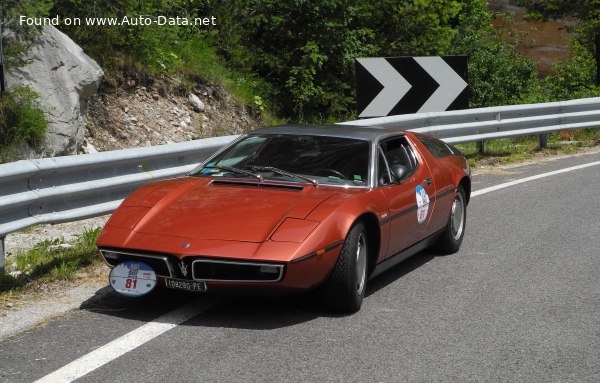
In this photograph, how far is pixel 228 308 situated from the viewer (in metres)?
6.21

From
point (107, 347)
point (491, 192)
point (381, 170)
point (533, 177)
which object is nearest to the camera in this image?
point (107, 347)

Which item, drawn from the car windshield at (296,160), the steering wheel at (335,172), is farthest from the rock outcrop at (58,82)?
the steering wheel at (335,172)

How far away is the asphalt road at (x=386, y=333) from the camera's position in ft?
16.5

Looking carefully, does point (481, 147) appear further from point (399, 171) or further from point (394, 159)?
point (399, 171)

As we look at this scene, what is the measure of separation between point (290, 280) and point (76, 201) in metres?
2.20

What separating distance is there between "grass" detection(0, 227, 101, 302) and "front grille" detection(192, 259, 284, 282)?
1403 millimetres

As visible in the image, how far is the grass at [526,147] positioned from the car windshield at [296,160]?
6.98 m

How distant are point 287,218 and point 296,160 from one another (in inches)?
43.5

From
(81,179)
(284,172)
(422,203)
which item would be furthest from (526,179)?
(81,179)

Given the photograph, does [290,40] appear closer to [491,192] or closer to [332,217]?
[491,192]

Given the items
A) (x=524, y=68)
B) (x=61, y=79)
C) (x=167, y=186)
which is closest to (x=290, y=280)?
(x=167, y=186)

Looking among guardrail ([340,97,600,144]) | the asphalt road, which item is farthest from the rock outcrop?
the asphalt road

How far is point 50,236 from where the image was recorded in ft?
27.1

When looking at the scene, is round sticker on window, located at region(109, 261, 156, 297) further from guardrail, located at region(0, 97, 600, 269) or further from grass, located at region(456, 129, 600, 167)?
grass, located at region(456, 129, 600, 167)
